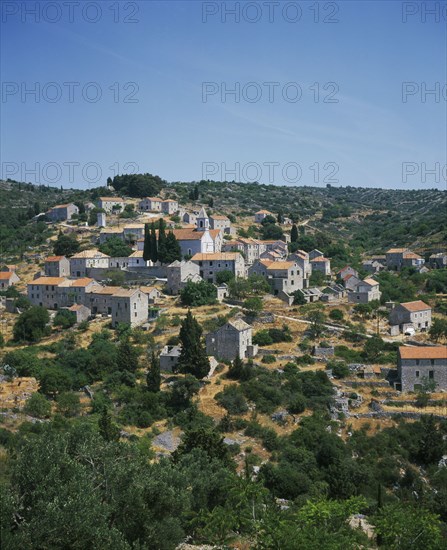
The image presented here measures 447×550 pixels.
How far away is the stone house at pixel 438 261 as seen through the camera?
237 feet

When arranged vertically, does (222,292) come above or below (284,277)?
below

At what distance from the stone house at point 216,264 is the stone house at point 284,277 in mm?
3390

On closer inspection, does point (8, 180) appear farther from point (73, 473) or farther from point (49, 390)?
point (73, 473)

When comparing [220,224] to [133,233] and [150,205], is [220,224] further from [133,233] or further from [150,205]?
[150,205]

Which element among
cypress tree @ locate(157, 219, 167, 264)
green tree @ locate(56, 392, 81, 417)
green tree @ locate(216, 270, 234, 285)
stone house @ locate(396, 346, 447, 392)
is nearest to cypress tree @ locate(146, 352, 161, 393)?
green tree @ locate(56, 392, 81, 417)

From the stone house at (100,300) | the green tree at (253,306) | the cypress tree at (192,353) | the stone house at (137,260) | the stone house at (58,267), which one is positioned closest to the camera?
the cypress tree at (192,353)

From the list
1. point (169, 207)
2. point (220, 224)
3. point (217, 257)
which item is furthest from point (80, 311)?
point (169, 207)

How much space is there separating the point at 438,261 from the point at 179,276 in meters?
34.3

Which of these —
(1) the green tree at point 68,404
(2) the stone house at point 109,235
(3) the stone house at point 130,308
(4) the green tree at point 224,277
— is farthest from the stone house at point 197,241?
(1) the green tree at point 68,404

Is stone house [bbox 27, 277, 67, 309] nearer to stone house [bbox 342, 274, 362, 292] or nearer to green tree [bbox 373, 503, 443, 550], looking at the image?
stone house [bbox 342, 274, 362, 292]

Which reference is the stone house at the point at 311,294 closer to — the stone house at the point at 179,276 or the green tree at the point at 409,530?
the stone house at the point at 179,276

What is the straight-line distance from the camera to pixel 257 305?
50812mm

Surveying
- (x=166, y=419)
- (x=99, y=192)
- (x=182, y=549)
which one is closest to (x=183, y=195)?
(x=99, y=192)

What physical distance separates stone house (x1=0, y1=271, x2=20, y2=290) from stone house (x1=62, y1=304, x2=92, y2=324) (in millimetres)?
14532
